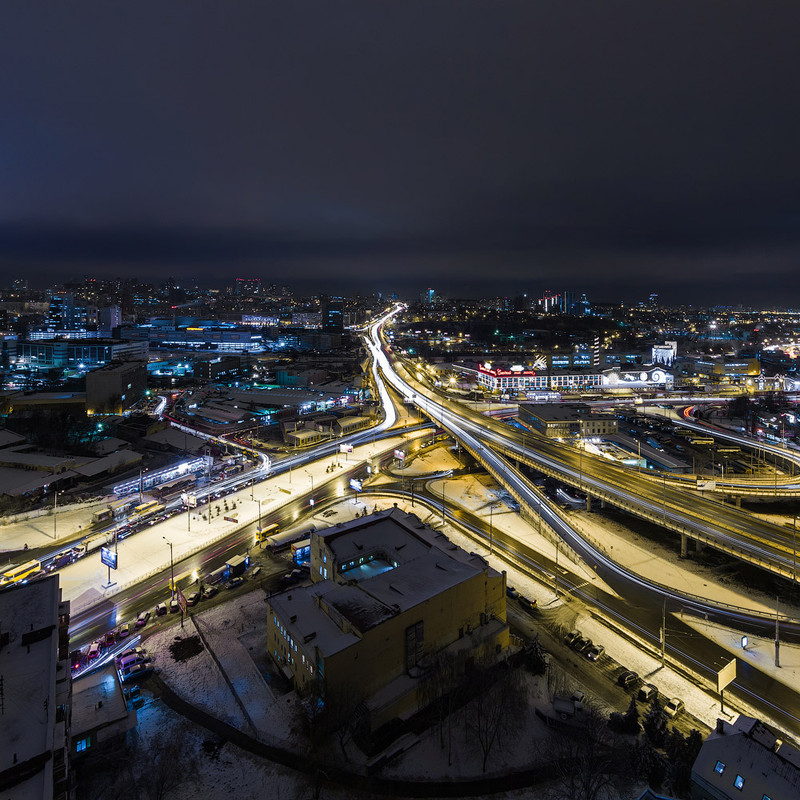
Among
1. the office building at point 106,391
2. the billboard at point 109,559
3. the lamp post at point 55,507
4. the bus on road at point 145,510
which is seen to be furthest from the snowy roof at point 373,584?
the office building at point 106,391

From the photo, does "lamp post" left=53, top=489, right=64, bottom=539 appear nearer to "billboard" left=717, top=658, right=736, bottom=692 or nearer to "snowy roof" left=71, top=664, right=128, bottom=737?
"snowy roof" left=71, top=664, right=128, bottom=737

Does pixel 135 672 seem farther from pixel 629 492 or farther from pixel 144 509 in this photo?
pixel 629 492

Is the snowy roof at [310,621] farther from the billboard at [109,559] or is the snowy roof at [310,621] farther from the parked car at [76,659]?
the billboard at [109,559]

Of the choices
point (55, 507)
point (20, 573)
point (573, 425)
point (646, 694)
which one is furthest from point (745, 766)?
point (573, 425)

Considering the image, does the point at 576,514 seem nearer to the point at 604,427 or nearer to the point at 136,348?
the point at 604,427

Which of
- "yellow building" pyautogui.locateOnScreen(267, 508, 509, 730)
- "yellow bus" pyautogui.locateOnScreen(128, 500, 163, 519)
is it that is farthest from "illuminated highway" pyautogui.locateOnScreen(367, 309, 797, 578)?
"yellow bus" pyautogui.locateOnScreen(128, 500, 163, 519)

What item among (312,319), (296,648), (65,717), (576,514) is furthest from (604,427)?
(312,319)
